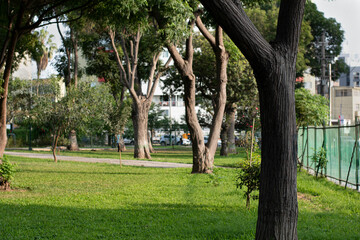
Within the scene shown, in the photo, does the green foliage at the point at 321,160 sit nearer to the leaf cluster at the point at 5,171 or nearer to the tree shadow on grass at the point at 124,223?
the tree shadow on grass at the point at 124,223

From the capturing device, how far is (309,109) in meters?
21.7

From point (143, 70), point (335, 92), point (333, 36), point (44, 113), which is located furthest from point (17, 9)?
point (335, 92)

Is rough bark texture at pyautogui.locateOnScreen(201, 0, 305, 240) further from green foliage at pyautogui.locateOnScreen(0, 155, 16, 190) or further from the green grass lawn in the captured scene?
green foliage at pyautogui.locateOnScreen(0, 155, 16, 190)

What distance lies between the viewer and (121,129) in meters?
36.7

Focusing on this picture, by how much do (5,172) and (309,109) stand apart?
13.7m

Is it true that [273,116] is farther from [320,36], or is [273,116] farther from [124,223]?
[320,36]

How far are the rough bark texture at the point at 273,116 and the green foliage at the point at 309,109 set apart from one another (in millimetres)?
16396

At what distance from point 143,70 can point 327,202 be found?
98.6ft

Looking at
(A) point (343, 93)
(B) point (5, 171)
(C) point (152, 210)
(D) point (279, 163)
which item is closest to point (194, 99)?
(B) point (5, 171)

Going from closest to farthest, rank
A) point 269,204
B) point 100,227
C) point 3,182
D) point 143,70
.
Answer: point 269,204
point 100,227
point 3,182
point 143,70

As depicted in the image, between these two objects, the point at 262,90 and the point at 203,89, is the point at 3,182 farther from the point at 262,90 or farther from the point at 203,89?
the point at 203,89

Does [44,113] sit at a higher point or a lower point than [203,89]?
lower

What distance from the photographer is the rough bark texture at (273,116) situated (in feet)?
18.4

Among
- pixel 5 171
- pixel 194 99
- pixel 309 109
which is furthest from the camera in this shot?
pixel 309 109
